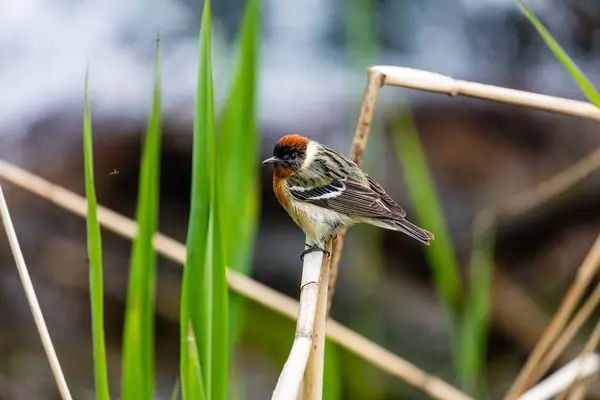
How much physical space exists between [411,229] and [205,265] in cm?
72

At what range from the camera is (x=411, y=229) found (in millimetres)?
1900

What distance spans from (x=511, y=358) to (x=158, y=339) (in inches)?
74.5

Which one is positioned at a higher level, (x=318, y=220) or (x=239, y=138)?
(x=239, y=138)

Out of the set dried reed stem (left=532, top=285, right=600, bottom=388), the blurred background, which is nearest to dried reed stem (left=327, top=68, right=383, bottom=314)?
dried reed stem (left=532, top=285, right=600, bottom=388)

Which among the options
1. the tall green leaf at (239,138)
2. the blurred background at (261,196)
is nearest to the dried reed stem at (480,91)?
the tall green leaf at (239,138)

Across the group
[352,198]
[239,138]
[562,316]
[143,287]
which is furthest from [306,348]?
[562,316]

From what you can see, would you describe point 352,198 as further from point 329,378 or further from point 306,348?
point 306,348

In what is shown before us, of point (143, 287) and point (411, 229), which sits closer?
point (143, 287)

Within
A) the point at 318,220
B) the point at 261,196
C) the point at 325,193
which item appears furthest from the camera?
the point at 261,196

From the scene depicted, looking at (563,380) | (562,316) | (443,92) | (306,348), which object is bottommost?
(563,380)

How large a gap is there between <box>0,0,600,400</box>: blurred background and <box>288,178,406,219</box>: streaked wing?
5.38ft

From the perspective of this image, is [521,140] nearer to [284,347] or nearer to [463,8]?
[463,8]

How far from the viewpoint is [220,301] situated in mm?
1340

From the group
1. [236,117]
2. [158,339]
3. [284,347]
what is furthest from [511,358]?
[236,117]
